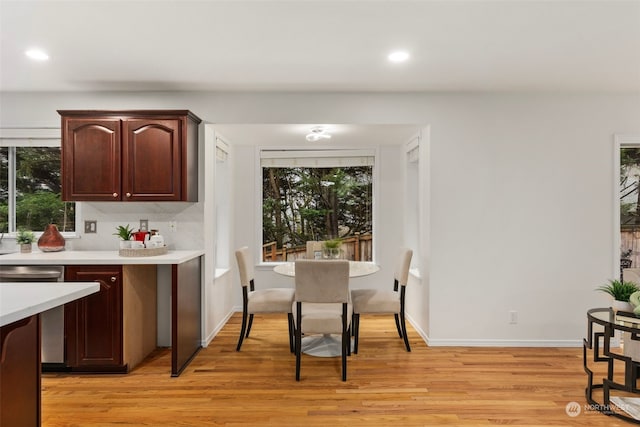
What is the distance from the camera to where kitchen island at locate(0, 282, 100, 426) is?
56.0 inches

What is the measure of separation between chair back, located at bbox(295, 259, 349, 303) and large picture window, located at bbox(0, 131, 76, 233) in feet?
8.21

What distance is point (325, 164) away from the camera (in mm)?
4961

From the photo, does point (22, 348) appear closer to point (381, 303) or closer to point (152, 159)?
point (152, 159)

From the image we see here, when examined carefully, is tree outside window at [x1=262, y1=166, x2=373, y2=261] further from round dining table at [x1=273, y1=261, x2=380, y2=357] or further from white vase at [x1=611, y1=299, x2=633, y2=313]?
white vase at [x1=611, y1=299, x2=633, y2=313]

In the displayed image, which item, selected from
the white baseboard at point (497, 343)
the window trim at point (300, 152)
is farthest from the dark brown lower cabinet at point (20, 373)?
the window trim at point (300, 152)

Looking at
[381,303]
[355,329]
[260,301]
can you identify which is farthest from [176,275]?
[381,303]

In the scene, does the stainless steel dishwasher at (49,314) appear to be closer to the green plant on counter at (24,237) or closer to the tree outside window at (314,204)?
the green plant on counter at (24,237)

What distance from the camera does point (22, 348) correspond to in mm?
1552

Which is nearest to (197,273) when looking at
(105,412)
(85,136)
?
(105,412)

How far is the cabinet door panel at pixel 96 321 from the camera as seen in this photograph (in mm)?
2932

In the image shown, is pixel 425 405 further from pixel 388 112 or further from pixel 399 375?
pixel 388 112

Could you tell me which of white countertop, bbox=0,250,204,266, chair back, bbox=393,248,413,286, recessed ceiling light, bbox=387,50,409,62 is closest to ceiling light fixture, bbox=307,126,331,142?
recessed ceiling light, bbox=387,50,409,62

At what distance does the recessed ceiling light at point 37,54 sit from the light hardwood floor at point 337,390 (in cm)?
245

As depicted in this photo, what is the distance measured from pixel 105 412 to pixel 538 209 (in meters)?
3.92
